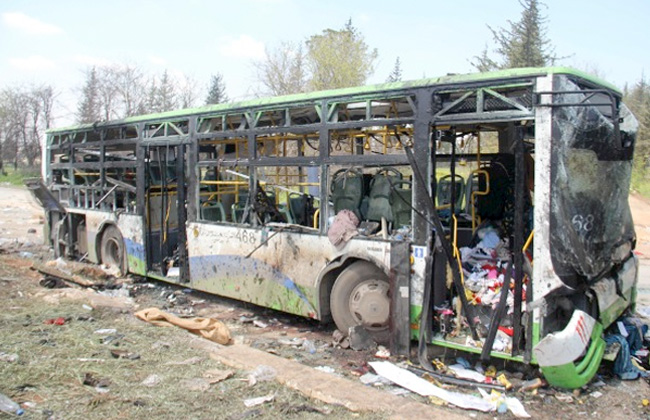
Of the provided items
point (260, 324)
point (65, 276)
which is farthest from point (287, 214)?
point (65, 276)

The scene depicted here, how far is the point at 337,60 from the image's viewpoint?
32438 mm

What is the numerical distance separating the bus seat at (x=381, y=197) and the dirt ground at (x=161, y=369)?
5.01 ft

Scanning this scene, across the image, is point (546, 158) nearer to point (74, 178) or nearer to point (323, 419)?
point (323, 419)

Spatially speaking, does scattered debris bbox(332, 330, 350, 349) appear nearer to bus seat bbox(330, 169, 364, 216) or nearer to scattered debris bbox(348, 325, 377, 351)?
scattered debris bbox(348, 325, 377, 351)

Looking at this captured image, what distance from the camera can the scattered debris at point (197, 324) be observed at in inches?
249

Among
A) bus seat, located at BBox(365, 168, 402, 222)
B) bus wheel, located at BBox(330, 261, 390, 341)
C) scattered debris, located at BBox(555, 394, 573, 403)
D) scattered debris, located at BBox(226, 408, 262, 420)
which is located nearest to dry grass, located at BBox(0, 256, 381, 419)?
scattered debris, located at BBox(226, 408, 262, 420)

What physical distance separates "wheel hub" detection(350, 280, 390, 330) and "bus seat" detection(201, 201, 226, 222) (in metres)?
2.91

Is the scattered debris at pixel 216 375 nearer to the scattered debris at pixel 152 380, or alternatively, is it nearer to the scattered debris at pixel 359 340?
the scattered debris at pixel 152 380

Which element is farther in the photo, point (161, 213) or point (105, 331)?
point (161, 213)

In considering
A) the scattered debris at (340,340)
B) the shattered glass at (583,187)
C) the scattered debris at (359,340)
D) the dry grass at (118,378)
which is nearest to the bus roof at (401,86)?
the shattered glass at (583,187)

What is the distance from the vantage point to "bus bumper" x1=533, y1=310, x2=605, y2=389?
15.4 ft

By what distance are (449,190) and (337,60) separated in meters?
25.9

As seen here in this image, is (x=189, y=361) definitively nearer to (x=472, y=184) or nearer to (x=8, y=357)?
(x=8, y=357)

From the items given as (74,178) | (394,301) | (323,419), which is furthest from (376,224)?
(74,178)
